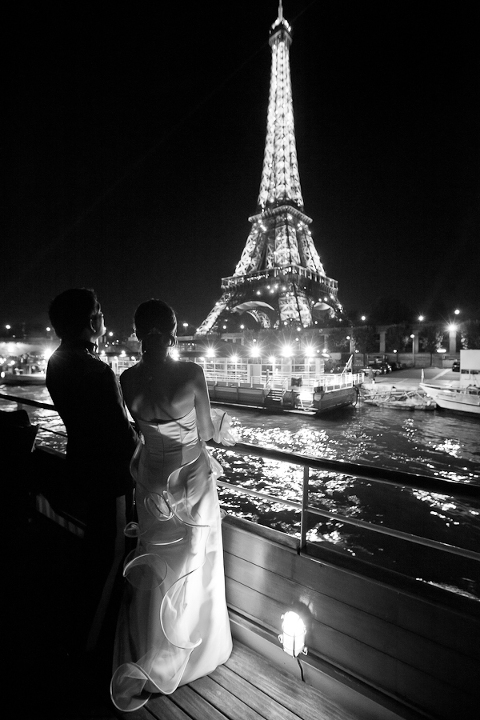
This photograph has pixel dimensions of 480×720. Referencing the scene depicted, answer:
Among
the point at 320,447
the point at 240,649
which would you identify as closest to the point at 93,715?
the point at 240,649

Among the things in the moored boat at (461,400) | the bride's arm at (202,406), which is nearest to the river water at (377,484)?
the bride's arm at (202,406)

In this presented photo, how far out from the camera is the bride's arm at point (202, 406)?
169cm

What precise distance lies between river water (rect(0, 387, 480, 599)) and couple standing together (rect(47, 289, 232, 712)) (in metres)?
0.37

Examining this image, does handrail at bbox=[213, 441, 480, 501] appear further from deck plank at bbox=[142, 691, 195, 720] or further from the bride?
deck plank at bbox=[142, 691, 195, 720]

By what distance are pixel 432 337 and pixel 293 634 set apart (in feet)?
181

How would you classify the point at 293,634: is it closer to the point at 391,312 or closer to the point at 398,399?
the point at 398,399

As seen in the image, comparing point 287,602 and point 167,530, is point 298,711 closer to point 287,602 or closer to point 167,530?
point 287,602

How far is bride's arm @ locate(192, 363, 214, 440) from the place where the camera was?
169 centimetres

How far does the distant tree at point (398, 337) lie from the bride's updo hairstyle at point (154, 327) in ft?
184

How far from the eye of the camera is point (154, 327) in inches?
70.9

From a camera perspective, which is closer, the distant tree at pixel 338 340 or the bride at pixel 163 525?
the bride at pixel 163 525

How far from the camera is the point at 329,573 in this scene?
1.86 meters

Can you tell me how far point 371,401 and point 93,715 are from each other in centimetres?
2034

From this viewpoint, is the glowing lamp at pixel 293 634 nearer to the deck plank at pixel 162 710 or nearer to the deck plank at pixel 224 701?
→ the deck plank at pixel 224 701
